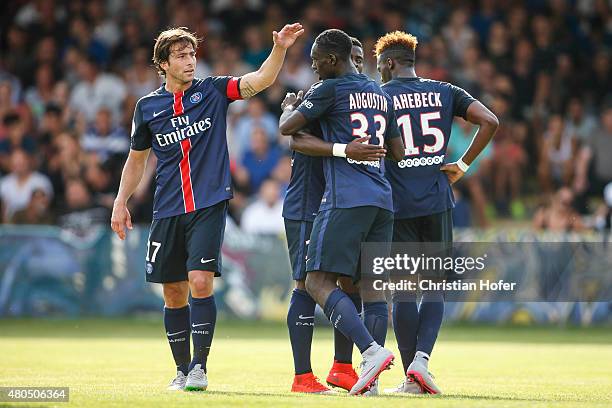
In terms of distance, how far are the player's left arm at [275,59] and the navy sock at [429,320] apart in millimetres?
2037

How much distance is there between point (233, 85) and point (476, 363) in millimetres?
4186

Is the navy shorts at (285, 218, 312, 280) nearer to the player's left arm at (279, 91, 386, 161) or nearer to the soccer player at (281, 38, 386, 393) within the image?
the soccer player at (281, 38, 386, 393)

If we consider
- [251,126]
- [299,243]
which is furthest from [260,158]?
[299,243]

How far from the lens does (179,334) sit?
897 cm

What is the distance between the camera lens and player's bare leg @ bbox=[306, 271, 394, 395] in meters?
7.87

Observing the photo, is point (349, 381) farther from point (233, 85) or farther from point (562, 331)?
point (562, 331)

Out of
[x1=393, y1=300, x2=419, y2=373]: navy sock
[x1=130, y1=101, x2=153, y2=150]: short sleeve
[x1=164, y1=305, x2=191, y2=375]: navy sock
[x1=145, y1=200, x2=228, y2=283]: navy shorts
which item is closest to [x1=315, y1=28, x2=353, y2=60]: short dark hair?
[x1=145, y1=200, x2=228, y2=283]: navy shorts

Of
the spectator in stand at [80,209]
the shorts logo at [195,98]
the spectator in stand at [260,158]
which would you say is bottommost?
the spectator in stand at [80,209]

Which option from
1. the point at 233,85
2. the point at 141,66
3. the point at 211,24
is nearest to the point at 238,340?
the point at 233,85

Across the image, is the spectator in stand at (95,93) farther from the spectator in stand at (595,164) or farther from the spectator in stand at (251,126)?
the spectator in stand at (595,164)

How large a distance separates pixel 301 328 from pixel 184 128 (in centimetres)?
174

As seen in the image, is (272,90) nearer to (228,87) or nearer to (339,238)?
(228,87)

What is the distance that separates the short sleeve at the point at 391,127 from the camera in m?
8.62

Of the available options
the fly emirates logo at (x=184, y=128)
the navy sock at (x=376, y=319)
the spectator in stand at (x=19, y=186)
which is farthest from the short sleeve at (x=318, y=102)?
the spectator in stand at (x=19, y=186)
